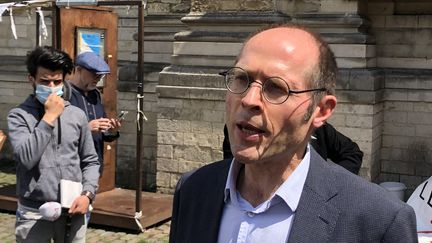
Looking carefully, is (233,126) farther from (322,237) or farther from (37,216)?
(37,216)

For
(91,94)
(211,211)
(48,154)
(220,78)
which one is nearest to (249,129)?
(211,211)

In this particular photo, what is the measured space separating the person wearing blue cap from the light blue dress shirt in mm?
3436

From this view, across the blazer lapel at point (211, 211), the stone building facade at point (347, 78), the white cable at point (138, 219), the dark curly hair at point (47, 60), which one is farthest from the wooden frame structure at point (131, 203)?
the blazer lapel at point (211, 211)

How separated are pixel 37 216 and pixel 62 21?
3.73 m

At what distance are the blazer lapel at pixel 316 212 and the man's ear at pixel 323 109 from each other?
0.49 feet

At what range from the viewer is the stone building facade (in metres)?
7.34

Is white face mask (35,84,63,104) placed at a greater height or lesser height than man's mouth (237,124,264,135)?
lesser

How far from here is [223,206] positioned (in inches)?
67.8

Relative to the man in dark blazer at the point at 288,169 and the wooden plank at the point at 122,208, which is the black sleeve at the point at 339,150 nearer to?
the man in dark blazer at the point at 288,169

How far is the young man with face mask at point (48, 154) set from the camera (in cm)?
339

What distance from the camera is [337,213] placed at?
1548mm

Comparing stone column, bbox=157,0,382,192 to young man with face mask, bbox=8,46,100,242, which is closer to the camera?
young man with face mask, bbox=8,46,100,242

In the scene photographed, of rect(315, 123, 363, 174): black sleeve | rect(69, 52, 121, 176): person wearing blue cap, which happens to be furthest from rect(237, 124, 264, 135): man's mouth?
rect(69, 52, 121, 176): person wearing blue cap

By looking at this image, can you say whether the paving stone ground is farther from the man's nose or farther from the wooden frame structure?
the man's nose
